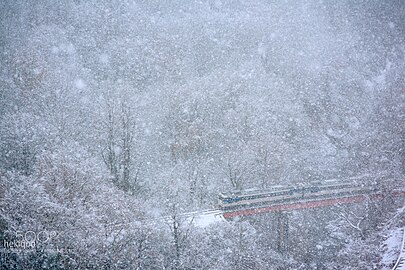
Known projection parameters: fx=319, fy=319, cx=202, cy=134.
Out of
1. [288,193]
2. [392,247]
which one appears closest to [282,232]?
[288,193]

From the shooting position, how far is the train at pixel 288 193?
884 inches

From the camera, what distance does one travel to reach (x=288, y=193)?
24047mm

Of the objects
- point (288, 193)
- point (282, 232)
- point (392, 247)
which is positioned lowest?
point (392, 247)

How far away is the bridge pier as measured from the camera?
76.1 feet

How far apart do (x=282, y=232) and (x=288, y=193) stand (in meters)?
3.00

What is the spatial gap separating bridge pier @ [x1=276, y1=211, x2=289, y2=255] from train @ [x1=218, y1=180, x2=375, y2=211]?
5.71 ft

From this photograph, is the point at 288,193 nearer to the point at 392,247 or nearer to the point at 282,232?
the point at 282,232

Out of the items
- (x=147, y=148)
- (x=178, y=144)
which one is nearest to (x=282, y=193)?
(x=178, y=144)

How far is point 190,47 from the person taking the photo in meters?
42.2

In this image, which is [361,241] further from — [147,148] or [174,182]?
[147,148]

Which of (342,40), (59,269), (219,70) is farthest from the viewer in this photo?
(342,40)

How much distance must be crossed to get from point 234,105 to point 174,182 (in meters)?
12.4

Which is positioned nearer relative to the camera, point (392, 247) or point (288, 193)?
point (392, 247)

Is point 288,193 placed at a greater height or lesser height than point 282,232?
greater
